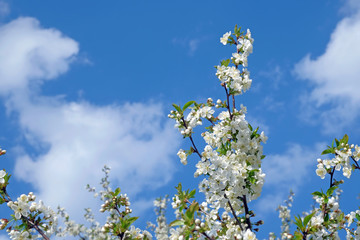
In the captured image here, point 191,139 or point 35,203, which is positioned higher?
point 191,139

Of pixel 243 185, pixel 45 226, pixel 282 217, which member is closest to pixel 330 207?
pixel 243 185

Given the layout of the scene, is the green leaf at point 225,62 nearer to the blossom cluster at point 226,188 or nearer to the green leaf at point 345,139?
the blossom cluster at point 226,188

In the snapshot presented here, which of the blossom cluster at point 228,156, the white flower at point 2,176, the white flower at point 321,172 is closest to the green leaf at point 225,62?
the blossom cluster at point 228,156

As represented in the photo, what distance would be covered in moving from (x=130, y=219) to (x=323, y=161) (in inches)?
89.9

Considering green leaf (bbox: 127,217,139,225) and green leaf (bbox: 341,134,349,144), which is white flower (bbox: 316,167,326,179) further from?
green leaf (bbox: 127,217,139,225)

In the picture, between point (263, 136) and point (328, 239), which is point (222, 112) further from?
point (328, 239)

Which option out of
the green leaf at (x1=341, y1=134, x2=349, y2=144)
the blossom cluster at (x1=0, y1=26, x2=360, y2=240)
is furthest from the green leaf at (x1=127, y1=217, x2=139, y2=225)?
the green leaf at (x1=341, y1=134, x2=349, y2=144)

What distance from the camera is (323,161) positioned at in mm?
4617

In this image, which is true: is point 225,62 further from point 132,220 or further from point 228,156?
point 132,220

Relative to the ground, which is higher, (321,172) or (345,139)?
(345,139)

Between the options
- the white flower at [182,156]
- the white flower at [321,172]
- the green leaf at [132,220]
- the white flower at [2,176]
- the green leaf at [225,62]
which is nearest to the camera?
the green leaf at [132,220]

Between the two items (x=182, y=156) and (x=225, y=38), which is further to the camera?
(x=225, y=38)

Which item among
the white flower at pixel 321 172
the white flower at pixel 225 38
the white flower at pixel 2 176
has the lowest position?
the white flower at pixel 2 176

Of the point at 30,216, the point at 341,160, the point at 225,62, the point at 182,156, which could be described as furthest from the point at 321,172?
the point at 30,216
